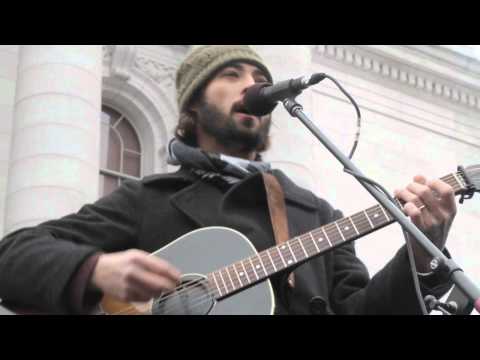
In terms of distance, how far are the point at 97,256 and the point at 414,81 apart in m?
11.0

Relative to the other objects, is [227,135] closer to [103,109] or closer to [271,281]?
[271,281]

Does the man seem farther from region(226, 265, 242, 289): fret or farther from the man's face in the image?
region(226, 265, 242, 289): fret

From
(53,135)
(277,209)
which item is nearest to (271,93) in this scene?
(277,209)

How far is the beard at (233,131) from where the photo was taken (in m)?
4.05

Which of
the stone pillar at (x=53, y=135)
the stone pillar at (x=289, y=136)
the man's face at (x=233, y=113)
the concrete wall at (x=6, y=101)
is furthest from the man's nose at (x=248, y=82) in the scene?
the stone pillar at (x=289, y=136)

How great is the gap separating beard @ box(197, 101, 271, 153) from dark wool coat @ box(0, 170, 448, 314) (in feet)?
0.53

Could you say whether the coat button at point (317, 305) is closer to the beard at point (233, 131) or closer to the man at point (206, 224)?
the man at point (206, 224)

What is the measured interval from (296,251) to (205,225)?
1.30 ft

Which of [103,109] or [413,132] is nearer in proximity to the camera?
[103,109]

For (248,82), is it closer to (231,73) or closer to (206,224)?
(231,73)

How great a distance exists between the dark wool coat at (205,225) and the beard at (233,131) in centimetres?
16

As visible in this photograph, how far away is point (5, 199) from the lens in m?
8.84

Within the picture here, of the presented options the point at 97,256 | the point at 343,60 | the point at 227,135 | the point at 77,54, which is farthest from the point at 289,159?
the point at 97,256

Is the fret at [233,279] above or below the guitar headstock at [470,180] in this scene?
below
